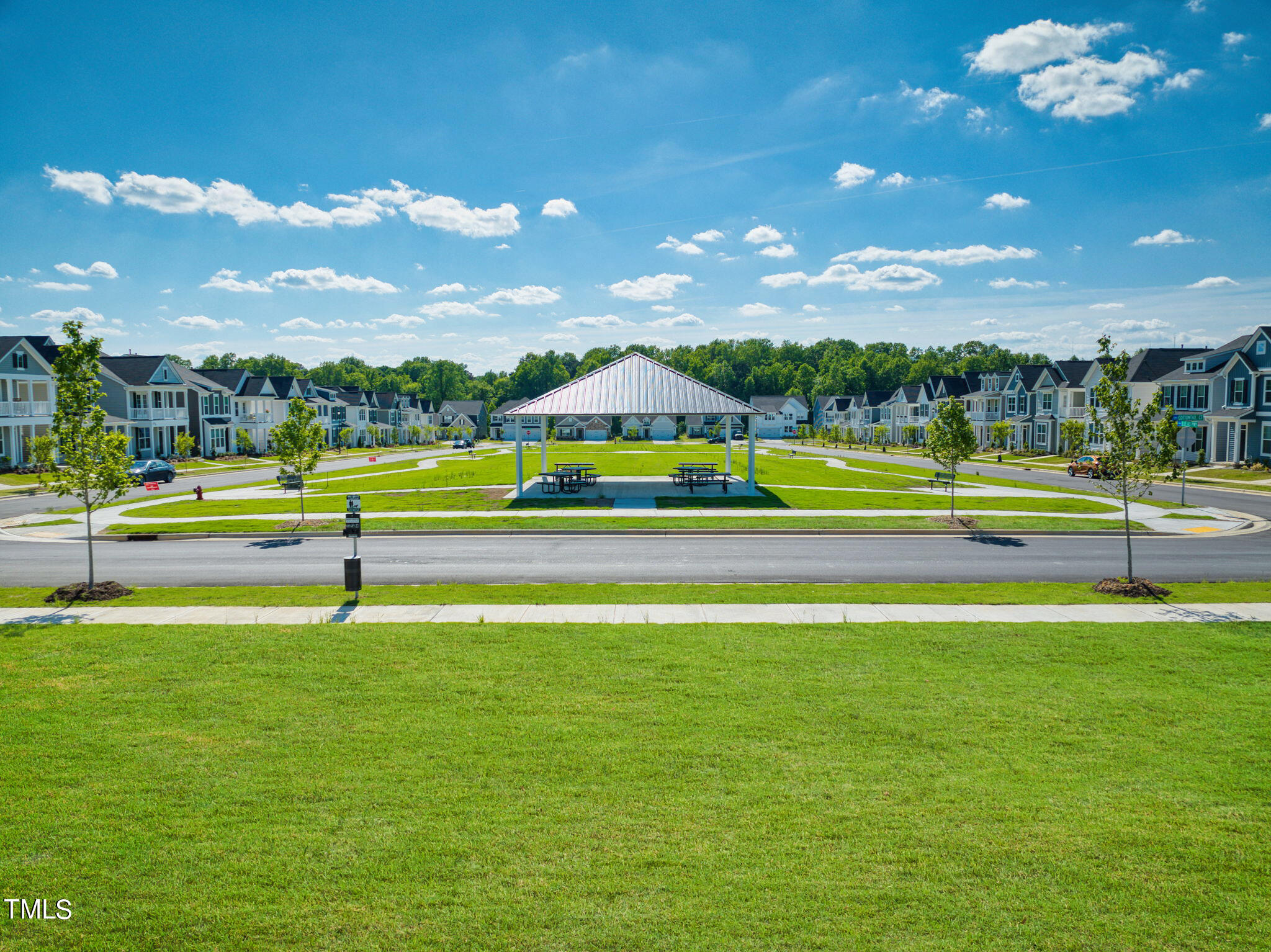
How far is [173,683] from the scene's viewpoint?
9.52 metres

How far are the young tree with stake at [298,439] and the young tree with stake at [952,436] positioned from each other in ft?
77.0

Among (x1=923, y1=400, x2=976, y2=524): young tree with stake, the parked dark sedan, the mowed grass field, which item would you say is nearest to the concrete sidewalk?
the mowed grass field

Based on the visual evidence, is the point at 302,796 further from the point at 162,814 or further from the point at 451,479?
the point at 451,479

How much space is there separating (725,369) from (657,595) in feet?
456

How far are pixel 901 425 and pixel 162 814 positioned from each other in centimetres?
10341

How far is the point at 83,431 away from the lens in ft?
51.5

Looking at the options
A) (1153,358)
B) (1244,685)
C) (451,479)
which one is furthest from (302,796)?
(1153,358)

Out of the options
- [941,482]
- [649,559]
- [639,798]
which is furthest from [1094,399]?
[639,798]

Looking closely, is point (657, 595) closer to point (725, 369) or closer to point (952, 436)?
point (952, 436)

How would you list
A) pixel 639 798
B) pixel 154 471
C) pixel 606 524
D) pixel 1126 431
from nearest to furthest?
pixel 639 798
pixel 1126 431
pixel 606 524
pixel 154 471

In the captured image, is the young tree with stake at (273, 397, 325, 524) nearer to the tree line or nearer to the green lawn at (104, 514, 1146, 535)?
the green lawn at (104, 514, 1146, 535)

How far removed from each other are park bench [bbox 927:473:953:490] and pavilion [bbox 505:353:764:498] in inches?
396

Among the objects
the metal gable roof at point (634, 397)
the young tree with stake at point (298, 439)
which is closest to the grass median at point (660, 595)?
the young tree with stake at point (298, 439)

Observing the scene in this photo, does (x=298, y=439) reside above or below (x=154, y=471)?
above
